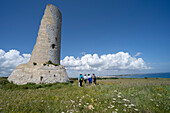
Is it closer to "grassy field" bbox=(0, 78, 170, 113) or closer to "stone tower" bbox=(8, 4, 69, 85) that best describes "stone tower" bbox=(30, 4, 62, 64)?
"stone tower" bbox=(8, 4, 69, 85)

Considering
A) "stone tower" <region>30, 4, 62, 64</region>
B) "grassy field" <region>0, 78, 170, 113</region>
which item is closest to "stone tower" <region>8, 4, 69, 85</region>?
"stone tower" <region>30, 4, 62, 64</region>

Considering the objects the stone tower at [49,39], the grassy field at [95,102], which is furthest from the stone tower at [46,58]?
the grassy field at [95,102]

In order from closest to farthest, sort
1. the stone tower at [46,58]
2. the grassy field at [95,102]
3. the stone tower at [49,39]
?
the grassy field at [95,102]
the stone tower at [46,58]
the stone tower at [49,39]

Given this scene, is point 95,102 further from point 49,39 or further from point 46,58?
point 49,39

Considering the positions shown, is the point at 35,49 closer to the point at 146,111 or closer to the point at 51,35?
the point at 51,35

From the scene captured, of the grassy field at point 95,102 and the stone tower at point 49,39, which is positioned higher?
the stone tower at point 49,39

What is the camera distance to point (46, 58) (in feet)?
59.9

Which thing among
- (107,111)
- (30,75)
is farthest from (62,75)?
(107,111)

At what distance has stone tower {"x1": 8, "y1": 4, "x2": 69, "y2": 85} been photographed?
1570 cm

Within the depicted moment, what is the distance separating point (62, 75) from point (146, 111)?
588 inches

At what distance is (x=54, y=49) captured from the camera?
63.8 feet

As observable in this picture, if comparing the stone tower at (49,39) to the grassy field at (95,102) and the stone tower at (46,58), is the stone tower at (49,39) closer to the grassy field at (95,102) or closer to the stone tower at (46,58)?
→ the stone tower at (46,58)

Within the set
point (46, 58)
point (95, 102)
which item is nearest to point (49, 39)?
point (46, 58)

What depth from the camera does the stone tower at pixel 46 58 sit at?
15.7m
